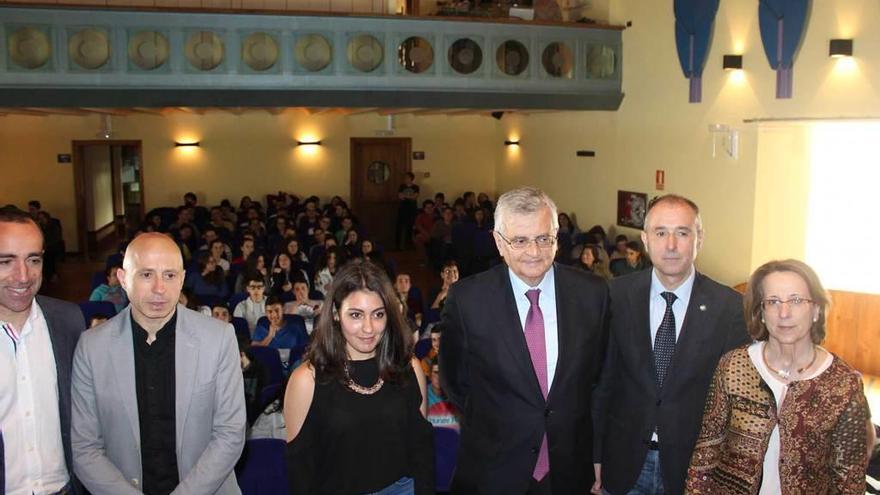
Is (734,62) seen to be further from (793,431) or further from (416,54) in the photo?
(793,431)

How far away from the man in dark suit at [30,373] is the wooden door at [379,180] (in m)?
15.3

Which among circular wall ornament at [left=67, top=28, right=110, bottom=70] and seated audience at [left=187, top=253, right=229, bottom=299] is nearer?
seated audience at [left=187, top=253, right=229, bottom=299]

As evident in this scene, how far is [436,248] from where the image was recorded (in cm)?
1439

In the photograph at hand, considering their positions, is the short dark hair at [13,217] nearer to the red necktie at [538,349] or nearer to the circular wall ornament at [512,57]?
the red necktie at [538,349]

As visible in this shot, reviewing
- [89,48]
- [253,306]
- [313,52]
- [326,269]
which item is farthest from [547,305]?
[89,48]

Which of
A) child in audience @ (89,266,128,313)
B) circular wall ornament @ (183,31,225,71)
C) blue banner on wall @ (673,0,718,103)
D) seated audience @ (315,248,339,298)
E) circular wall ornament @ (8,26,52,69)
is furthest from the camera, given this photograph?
circular wall ornament @ (183,31,225,71)

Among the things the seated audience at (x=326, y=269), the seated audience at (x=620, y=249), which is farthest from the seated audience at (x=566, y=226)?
the seated audience at (x=326, y=269)

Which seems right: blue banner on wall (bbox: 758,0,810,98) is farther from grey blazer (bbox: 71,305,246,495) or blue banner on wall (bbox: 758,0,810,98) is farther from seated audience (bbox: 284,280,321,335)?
grey blazer (bbox: 71,305,246,495)

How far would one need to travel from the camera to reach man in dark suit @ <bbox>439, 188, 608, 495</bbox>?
2938 millimetres

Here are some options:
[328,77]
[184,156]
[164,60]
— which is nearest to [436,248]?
[328,77]

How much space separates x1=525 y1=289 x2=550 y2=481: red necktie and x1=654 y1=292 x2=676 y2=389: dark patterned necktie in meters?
0.47

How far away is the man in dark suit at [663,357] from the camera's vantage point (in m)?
3.13

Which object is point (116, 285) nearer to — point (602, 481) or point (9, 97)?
point (9, 97)

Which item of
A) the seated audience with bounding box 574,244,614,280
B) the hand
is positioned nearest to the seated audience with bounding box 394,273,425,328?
the seated audience with bounding box 574,244,614,280
